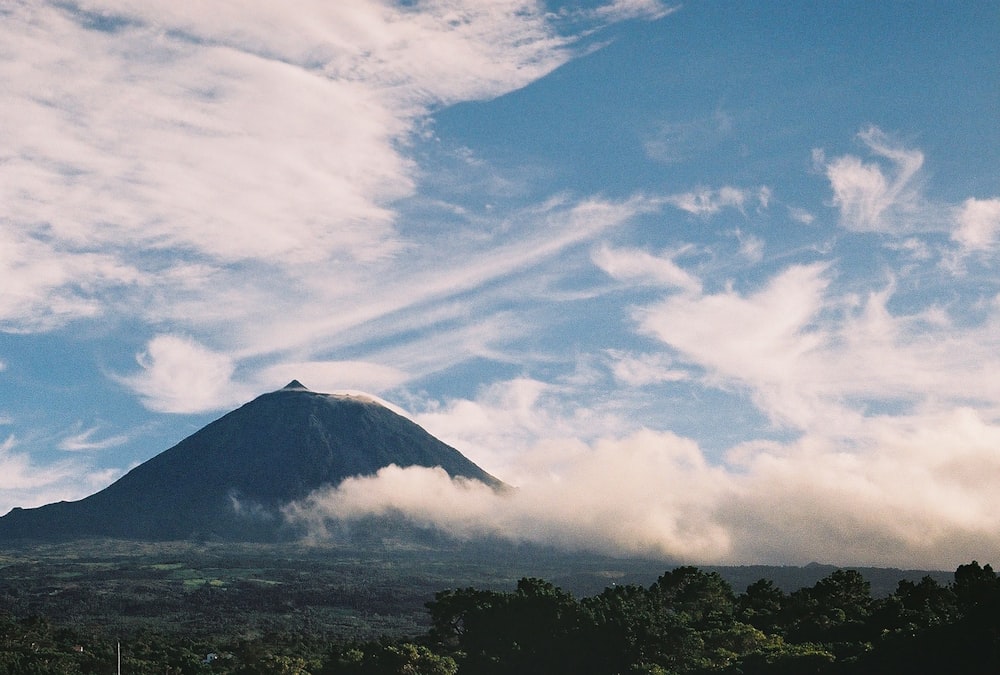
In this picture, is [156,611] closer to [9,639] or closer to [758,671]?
[9,639]

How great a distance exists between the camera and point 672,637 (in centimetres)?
6969

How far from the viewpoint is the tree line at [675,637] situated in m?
52.3

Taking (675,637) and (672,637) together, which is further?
(672,637)

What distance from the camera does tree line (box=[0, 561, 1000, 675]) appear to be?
52.3 meters

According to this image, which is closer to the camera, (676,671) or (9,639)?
(676,671)

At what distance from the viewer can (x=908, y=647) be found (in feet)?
170

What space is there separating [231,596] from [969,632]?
522ft

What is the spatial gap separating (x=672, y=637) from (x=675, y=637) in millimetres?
229

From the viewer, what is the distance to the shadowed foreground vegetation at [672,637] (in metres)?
52.4

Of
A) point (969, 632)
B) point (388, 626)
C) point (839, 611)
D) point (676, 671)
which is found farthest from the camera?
point (388, 626)

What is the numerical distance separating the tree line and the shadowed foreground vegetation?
0.34 feet

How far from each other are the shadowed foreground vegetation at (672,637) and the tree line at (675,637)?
10 centimetres

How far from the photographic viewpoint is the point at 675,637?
69562 mm

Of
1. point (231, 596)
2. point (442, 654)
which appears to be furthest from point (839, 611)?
point (231, 596)
